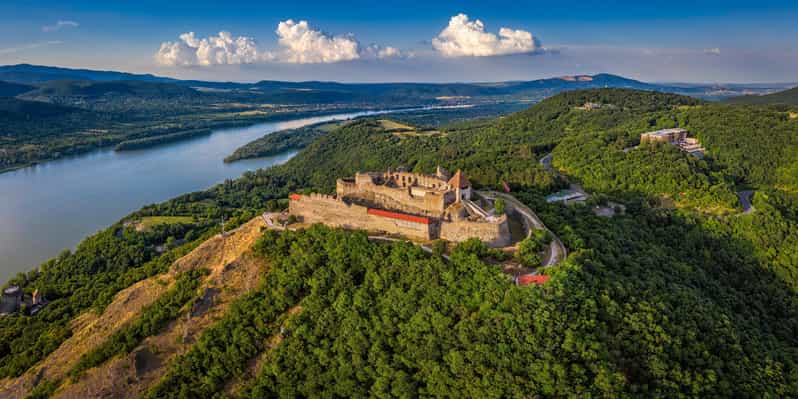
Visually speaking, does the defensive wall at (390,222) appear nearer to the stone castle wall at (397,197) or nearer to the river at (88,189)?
the stone castle wall at (397,197)

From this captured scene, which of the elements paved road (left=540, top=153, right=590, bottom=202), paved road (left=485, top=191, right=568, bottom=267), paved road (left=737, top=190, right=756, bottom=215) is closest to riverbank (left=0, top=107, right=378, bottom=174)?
paved road (left=540, top=153, right=590, bottom=202)

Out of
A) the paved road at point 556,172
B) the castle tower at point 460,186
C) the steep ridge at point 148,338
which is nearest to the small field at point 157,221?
the steep ridge at point 148,338

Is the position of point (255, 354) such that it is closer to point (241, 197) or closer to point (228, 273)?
point (228, 273)

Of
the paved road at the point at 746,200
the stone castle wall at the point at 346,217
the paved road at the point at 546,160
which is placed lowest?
the paved road at the point at 746,200

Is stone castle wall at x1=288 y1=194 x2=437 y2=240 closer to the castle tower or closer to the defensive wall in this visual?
the defensive wall

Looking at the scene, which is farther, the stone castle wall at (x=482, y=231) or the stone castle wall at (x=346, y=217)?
the stone castle wall at (x=346, y=217)

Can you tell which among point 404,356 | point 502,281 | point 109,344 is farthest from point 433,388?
point 109,344

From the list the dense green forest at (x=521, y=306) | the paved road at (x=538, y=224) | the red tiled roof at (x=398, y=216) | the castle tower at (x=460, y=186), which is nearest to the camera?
the dense green forest at (x=521, y=306)
